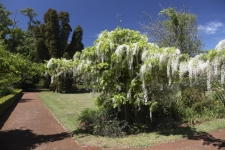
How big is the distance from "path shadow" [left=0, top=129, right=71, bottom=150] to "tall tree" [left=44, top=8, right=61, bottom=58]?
2185 centimetres

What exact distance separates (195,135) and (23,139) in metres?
6.03

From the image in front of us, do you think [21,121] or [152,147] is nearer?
[152,147]

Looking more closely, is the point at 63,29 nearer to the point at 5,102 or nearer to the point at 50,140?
the point at 5,102

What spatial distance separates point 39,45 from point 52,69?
2452 centimetres

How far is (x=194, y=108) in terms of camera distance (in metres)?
9.77

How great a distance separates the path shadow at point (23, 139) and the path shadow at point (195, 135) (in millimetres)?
3886

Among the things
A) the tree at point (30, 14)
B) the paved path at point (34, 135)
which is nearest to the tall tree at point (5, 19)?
the tree at point (30, 14)

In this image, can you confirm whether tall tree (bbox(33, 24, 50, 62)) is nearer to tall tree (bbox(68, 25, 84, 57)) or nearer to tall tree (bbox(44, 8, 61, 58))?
tall tree (bbox(44, 8, 61, 58))

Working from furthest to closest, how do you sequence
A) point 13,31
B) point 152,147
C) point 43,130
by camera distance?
point 13,31 < point 43,130 < point 152,147

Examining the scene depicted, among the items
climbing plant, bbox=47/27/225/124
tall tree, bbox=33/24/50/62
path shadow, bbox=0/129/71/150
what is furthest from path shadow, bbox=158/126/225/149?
tall tree, bbox=33/24/50/62

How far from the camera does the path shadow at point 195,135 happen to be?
6.09 m

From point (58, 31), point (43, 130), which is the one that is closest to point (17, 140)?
point (43, 130)

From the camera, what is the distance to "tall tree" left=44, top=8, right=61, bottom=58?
28719 mm

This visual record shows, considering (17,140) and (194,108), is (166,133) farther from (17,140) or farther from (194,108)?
(17,140)
